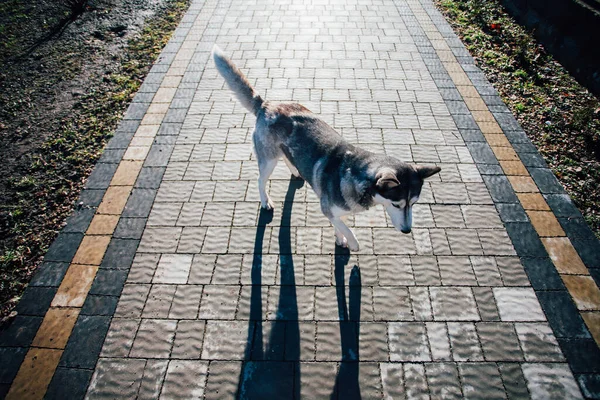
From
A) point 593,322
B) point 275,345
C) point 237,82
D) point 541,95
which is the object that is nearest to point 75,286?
point 275,345

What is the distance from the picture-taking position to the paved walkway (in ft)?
11.9

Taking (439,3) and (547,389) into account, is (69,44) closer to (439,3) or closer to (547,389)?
(439,3)

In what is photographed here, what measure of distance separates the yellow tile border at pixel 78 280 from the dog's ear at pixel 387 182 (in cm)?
397

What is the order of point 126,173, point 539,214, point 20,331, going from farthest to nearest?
point 126,173 < point 539,214 < point 20,331

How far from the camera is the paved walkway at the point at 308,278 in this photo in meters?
3.63

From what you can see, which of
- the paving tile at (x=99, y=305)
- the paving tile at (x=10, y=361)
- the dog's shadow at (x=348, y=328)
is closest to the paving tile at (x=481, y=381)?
the dog's shadow at (x=348, y=328)

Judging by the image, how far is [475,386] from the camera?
11.5 feet

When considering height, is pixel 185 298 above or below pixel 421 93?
below

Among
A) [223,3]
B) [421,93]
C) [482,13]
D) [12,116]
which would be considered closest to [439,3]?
[482,13]

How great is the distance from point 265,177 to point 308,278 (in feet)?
5.29

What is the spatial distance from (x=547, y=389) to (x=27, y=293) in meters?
6.26

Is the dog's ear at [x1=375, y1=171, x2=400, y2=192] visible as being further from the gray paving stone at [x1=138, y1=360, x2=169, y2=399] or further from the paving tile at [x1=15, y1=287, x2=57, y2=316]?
the paving tile at [x1=15, y1=287, x2=57, y2=316]

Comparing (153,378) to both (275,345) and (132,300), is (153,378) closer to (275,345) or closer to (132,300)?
(132,300)

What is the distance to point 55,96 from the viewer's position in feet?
24.3
